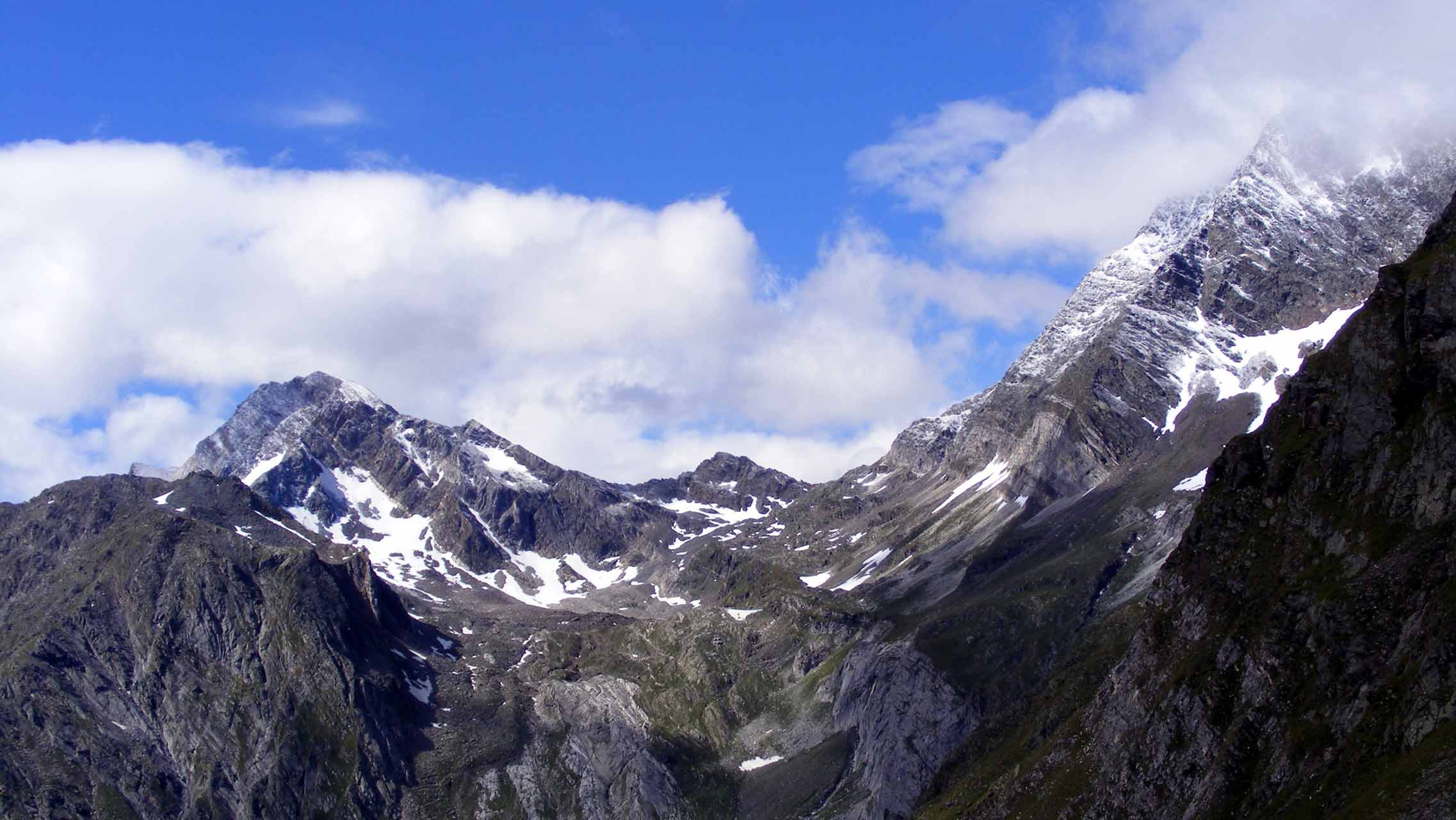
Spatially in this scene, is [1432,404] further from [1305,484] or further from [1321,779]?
[1321,779]

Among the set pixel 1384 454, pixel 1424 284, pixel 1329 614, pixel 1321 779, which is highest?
pixel 1424 284

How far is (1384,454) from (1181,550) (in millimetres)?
34242

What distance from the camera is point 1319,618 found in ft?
470

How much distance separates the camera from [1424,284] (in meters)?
155

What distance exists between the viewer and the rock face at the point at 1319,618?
124 meters

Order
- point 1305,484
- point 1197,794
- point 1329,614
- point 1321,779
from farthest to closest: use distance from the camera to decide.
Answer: point 1305,484
point 1197,794
point 1329,614
point 1321,779

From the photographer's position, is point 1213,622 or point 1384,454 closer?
point 1384,454

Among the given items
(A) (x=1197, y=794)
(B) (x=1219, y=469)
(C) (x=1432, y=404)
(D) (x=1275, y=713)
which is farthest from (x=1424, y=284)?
(A) (x=1197, y=794)

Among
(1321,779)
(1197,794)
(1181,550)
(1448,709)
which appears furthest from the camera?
(1181,550)

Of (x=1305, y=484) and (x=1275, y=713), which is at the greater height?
(x=1305, y=484)

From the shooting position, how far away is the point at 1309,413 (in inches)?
6732

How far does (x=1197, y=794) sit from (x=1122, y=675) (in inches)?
1330

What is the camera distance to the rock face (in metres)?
124

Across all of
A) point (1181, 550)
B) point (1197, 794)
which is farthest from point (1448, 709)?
point (1181, 550)
